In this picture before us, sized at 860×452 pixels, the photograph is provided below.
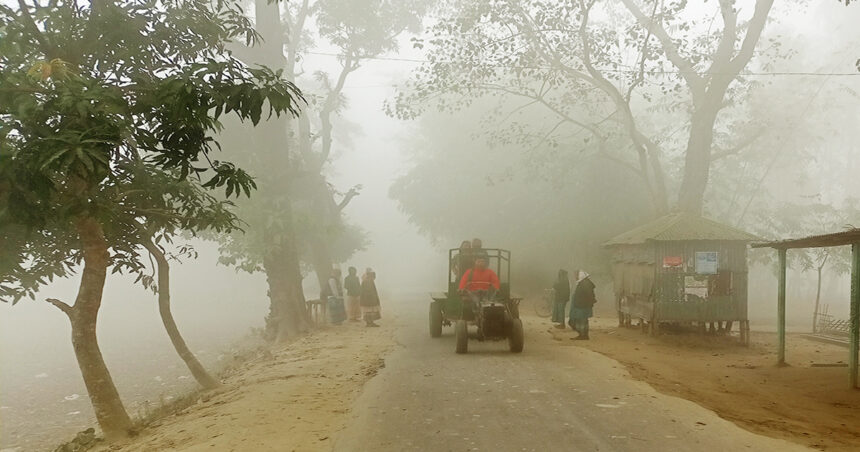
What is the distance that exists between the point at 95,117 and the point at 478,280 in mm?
9921

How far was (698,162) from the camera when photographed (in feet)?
74.0

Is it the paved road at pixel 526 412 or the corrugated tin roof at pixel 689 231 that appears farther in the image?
the corrugated tin roof at pixel 689 231

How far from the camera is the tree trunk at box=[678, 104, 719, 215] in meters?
22.4

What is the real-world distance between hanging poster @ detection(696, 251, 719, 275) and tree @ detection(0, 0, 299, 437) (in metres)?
12.4

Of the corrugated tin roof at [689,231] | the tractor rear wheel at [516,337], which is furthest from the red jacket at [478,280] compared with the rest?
the corrugated tin roof at [689,231]

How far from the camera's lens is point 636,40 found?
23281 millimetres

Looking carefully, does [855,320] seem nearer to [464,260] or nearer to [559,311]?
[464,260]

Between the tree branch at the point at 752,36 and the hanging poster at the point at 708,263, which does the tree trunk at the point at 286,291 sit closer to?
the hanging poster at the point at 708,263

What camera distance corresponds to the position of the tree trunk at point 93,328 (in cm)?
1030

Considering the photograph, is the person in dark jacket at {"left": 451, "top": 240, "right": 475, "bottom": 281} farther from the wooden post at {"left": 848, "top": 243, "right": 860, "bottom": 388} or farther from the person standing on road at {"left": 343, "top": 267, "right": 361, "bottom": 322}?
the wooden post at {"left": 848, "top": 243, "right": 860, "bottom": 388}

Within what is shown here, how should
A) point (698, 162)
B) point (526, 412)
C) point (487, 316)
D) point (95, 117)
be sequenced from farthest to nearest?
point (698, 162), point (487, 316), point (526, 412), point (95, 117)

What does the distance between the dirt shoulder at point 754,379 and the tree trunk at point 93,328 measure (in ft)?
27.7

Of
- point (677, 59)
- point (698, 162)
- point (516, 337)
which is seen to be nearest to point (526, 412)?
point (516, 337)

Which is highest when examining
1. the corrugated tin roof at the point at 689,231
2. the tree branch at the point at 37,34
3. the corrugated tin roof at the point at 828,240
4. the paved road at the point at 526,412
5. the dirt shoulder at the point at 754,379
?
the tree branch at the point at 37,34
